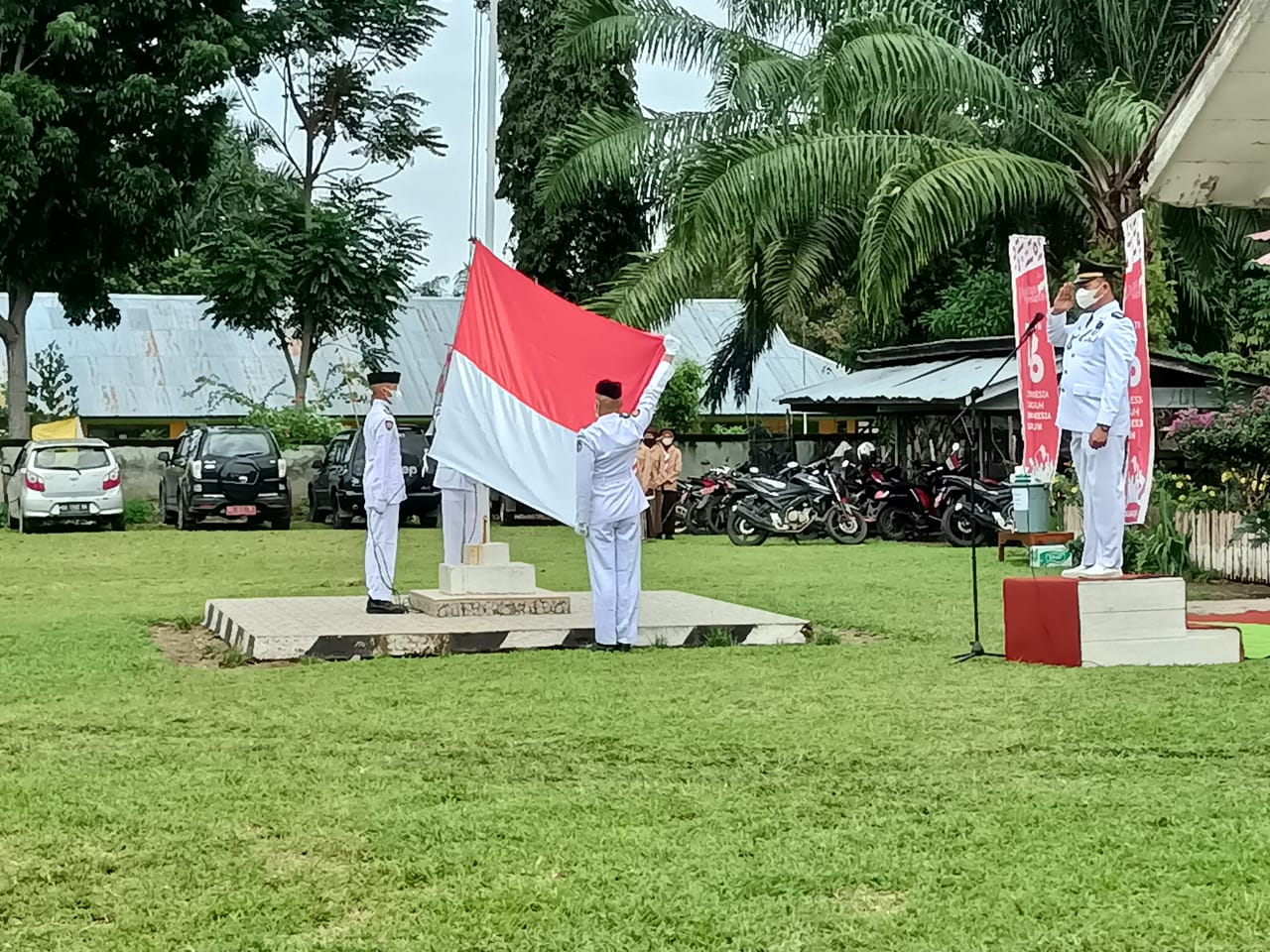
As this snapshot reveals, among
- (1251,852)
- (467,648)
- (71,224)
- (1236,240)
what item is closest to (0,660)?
(467,648)

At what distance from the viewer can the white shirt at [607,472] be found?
34.9 feet

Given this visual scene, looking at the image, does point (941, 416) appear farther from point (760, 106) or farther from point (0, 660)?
point (0, 660)

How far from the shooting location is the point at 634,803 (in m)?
5.75

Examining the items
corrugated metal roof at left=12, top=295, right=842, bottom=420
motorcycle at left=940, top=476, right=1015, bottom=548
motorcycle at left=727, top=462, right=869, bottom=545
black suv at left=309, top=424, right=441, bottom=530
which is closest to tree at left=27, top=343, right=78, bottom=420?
corrugated metal roof at left=12, top=295, right=842, bottom=420

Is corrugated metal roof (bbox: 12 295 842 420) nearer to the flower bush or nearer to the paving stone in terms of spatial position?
the flower bush

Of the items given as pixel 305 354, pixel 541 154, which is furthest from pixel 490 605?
pixel 305 354

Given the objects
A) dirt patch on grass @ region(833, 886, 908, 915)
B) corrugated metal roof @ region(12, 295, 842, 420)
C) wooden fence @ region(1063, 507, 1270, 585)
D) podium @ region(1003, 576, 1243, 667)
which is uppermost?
corrugated metal roof @ region(12, 295, 842, 420)

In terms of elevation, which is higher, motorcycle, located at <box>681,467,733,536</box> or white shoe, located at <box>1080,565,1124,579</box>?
motorcycle, located at <box>681,467,733,536</box>

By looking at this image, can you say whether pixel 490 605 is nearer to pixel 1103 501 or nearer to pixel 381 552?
pixel 381 552

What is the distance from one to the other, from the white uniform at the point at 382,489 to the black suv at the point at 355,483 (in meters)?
13.1

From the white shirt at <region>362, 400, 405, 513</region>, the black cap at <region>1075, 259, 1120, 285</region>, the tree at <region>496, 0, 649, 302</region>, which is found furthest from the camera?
the tree at <region>496, 0, 649, 302</region>

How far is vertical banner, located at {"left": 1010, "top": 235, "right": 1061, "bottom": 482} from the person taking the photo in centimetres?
1603

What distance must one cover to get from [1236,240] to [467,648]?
1463 cm

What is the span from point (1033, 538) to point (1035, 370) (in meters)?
1.71
